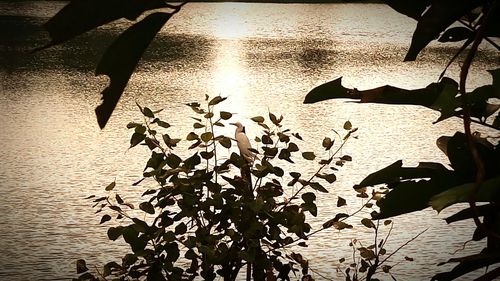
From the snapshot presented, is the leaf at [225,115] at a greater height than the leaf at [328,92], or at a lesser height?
lesser

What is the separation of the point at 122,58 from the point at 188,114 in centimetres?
307

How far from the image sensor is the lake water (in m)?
1.99

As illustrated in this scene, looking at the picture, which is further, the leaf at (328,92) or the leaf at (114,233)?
the leaf at (114,233)

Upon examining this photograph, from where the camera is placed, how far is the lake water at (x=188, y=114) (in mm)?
1993

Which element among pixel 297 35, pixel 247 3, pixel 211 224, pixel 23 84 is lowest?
pixel 247 3

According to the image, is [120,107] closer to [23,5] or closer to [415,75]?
[415,75]

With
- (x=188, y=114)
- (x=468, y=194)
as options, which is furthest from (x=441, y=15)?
(x=188, y=114)

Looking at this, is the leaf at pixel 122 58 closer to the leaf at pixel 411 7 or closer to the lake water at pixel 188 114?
the leaf at pixel 411 7

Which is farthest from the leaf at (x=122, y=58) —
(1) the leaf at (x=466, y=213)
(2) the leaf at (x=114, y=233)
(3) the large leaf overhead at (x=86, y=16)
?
(2) the leaf at (x=114, y=233)

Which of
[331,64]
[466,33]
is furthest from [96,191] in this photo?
[331,64]

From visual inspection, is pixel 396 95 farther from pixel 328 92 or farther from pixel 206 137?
pixel 206 137

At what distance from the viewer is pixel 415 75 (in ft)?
14.2

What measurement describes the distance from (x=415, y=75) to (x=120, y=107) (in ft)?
4.64

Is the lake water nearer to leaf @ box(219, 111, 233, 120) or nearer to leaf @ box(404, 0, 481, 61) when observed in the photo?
leaf @ box(219, 111, 233, 120)
